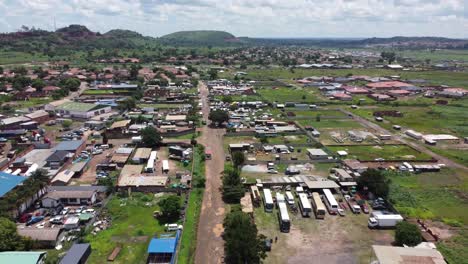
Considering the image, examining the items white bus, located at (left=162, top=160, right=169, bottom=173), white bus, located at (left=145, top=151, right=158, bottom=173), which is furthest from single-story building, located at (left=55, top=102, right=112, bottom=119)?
white bus, located at (left=162, top=160, right=169, bottom=173)

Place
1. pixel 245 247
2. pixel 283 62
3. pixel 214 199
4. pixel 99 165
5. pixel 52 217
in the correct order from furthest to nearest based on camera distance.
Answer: pixel 283 62 → pixel 99 165 → pixel 214 199 → pixel 52 217 → pixel 245 247

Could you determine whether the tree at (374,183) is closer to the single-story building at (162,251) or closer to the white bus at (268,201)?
the white bus at (268,201)

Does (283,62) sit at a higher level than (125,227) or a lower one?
higher

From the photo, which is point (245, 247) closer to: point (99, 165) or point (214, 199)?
point (214, 199)

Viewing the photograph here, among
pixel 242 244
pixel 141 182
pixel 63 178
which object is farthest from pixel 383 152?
pixel 63 178

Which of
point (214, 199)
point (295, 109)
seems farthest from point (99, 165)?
point (295, 109)

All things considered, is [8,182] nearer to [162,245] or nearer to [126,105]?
[162,245]

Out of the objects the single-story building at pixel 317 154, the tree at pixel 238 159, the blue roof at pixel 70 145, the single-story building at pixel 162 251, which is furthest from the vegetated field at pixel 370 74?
the single-story building at pixel 162 251
